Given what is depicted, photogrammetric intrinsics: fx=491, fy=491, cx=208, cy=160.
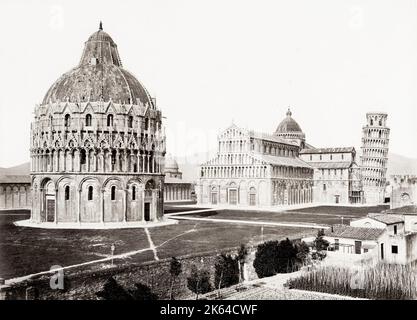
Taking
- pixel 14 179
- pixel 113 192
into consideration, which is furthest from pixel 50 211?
pixel 14 179

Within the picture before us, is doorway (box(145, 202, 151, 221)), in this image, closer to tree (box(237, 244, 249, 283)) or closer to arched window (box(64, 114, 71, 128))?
arched window (box(64, 114, 71, 128))

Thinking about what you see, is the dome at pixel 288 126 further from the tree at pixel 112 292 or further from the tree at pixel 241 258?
the tree at pixel 112 292

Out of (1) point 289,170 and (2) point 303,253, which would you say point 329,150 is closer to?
(1) point 289,170

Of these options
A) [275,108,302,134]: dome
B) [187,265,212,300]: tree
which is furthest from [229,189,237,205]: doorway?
[187,265,212,300]: tree

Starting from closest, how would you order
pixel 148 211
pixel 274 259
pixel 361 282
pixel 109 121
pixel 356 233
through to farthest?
pixel 361 282, pixel 274 259, pixel 356 233, pixel 109 121, pixel 148 211

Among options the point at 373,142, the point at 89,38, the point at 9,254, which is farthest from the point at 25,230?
the point at 373,142

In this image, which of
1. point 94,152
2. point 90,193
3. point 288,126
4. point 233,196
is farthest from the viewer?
point 288,126
